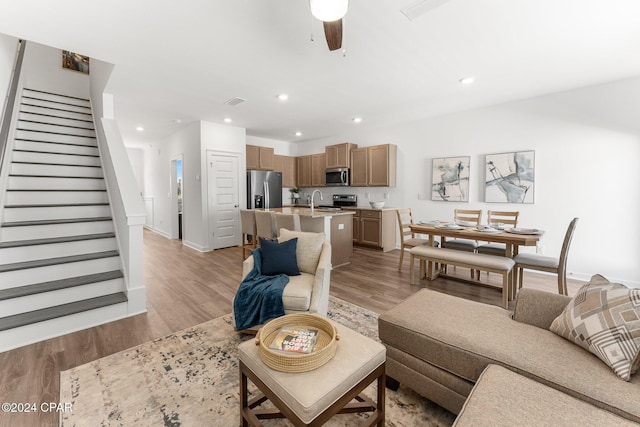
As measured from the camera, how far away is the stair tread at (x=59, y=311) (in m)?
2.27

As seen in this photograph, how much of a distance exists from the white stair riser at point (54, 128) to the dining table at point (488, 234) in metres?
5.63

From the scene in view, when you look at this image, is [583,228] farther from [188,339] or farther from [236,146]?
[236,146]

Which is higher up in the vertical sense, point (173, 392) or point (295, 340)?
point (295, 340)

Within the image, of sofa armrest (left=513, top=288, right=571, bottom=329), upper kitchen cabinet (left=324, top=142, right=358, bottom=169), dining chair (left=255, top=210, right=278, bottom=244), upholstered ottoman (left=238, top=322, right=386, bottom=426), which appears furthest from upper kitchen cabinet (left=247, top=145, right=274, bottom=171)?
sofa armrest (left=513, top=288, right=571, bottom=329)

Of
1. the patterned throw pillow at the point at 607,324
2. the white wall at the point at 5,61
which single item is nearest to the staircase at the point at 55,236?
the white wall at the point at 5,61

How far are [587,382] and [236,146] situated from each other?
612 cm

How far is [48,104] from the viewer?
479cm

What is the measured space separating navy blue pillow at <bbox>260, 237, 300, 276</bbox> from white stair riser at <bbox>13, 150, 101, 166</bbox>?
3.55 meters

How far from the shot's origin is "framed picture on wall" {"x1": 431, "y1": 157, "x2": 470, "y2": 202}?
489 cm

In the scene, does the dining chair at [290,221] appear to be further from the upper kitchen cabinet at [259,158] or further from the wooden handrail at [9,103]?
the wooden handrail at [9,103]

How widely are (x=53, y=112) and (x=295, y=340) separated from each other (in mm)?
6007

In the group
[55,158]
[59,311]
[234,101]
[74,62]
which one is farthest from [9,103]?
[59,311]

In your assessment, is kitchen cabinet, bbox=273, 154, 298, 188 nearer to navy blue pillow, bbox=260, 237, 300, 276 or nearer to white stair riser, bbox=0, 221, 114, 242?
white stair riser, bbox=0, 221, 114, 242

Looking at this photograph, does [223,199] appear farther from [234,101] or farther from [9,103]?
[9,103]
